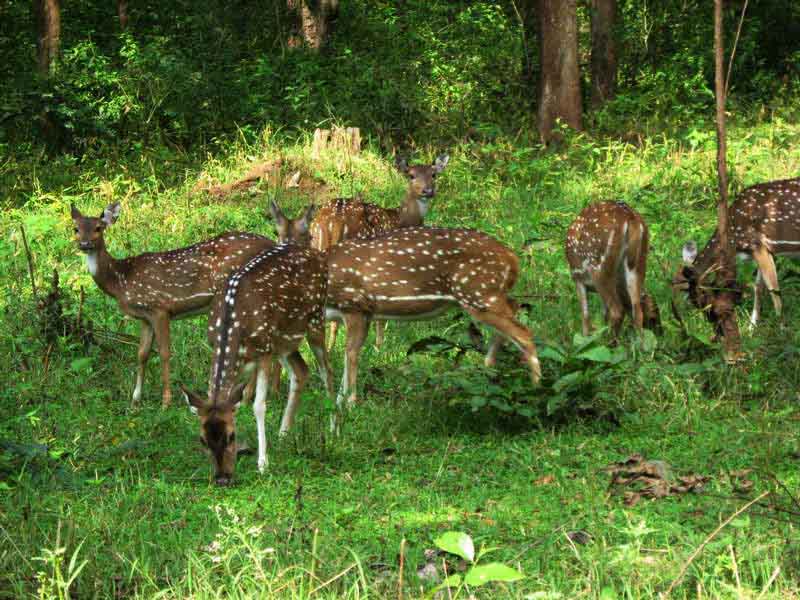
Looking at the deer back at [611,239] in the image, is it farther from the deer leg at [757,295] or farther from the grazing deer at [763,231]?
the deer leg at [757,295]

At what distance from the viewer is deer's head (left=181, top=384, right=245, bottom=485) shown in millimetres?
7195

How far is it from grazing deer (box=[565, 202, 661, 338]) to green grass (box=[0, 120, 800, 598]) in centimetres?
44

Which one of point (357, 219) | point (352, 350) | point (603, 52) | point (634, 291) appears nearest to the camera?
point (352, 350)

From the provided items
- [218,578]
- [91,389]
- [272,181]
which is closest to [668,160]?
[272,181]

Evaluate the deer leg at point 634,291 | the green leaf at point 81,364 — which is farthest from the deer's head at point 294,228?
the deer leg at point 634,291

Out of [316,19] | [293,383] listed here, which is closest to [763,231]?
[293,383]

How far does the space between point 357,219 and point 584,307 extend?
2555mm

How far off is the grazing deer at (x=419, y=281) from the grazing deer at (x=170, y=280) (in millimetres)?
834

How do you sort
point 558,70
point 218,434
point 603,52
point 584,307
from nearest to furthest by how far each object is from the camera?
point 218,434 → point 584,307 → point 558,70 → point 603,52

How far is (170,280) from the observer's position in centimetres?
998

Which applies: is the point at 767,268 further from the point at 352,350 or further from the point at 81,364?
the point at 81,364

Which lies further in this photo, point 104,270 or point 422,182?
point 422,182

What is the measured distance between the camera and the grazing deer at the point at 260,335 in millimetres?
7293

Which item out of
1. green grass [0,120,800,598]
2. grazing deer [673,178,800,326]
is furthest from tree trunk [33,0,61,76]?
grazing deer [673,178,800,326]
